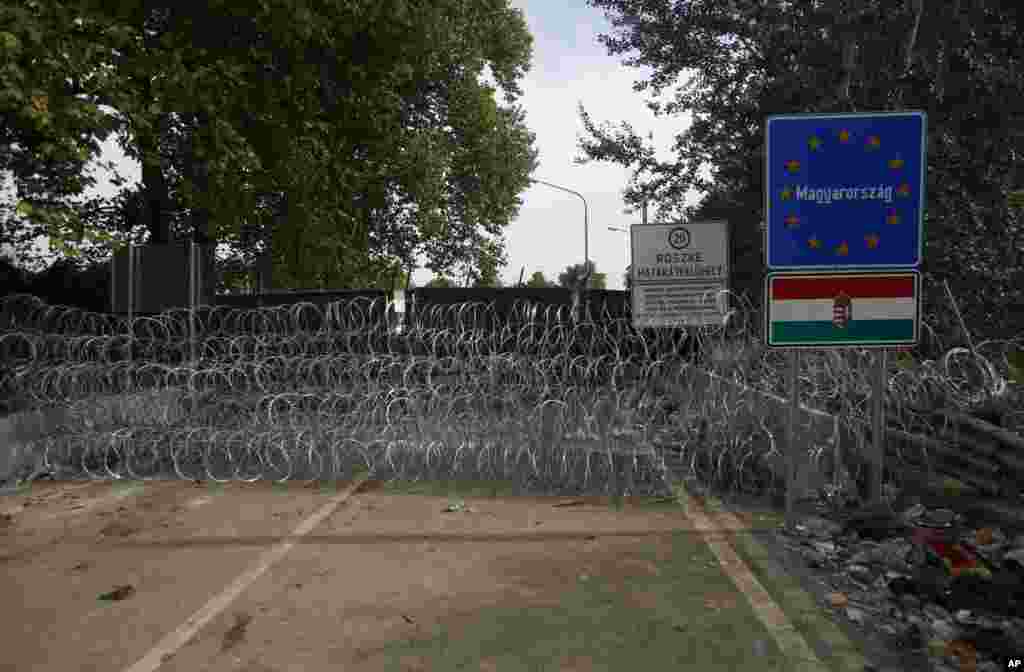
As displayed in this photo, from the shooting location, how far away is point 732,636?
437 centimetres

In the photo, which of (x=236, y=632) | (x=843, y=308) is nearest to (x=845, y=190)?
(x=843, y=308)

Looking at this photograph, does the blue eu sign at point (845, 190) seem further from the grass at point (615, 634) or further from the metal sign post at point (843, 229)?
the grass at point (615, 634)

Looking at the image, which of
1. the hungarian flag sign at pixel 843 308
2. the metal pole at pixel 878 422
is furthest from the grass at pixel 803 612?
the hungarian flag sign at pixel 843 308

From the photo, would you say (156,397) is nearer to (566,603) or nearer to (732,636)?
(566,603)

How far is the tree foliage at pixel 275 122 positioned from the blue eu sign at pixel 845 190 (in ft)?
25.4

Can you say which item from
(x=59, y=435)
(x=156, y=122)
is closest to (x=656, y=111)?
(x=156, y=122)

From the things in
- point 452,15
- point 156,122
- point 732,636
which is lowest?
point 732,636

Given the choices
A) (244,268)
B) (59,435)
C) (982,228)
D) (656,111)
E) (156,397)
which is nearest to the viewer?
(59,435)

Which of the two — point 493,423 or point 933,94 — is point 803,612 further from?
point 933,94

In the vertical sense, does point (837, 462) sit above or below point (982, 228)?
below

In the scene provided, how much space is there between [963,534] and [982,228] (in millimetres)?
7244

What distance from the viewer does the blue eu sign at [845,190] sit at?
5.98m

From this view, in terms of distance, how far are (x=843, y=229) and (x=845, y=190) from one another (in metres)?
0.27

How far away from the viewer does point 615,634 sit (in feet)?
14.4
